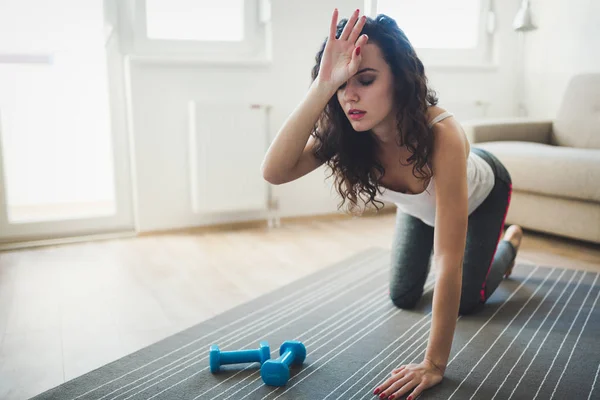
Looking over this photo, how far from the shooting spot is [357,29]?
3.56 ft

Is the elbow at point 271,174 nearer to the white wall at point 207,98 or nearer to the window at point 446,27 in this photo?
the white wall at point 207,98

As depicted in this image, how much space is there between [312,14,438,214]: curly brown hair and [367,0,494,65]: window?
210 centimetres

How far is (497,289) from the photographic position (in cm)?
184

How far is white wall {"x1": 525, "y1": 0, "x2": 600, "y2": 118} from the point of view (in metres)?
3.15

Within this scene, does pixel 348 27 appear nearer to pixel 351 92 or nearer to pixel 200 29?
pixel 351 92

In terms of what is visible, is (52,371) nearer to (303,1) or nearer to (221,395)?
(221,395)

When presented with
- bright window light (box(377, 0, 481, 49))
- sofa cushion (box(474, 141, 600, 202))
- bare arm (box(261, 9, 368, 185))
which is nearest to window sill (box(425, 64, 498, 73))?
bright window light (box(377, 0, 481, 49))

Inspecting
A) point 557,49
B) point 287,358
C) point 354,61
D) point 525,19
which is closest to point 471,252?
point 287,358

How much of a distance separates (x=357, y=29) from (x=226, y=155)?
5.46 feet

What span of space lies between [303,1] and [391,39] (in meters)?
1.82

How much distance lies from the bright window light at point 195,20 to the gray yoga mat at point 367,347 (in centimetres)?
145

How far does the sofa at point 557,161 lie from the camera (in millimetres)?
2209

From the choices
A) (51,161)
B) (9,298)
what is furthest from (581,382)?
(51,161)

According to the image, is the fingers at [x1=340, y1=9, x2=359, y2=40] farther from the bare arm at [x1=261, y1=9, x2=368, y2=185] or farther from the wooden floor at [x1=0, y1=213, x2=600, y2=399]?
the wooden floor at [x1=0, y1=213, x2=600, y2=399]
